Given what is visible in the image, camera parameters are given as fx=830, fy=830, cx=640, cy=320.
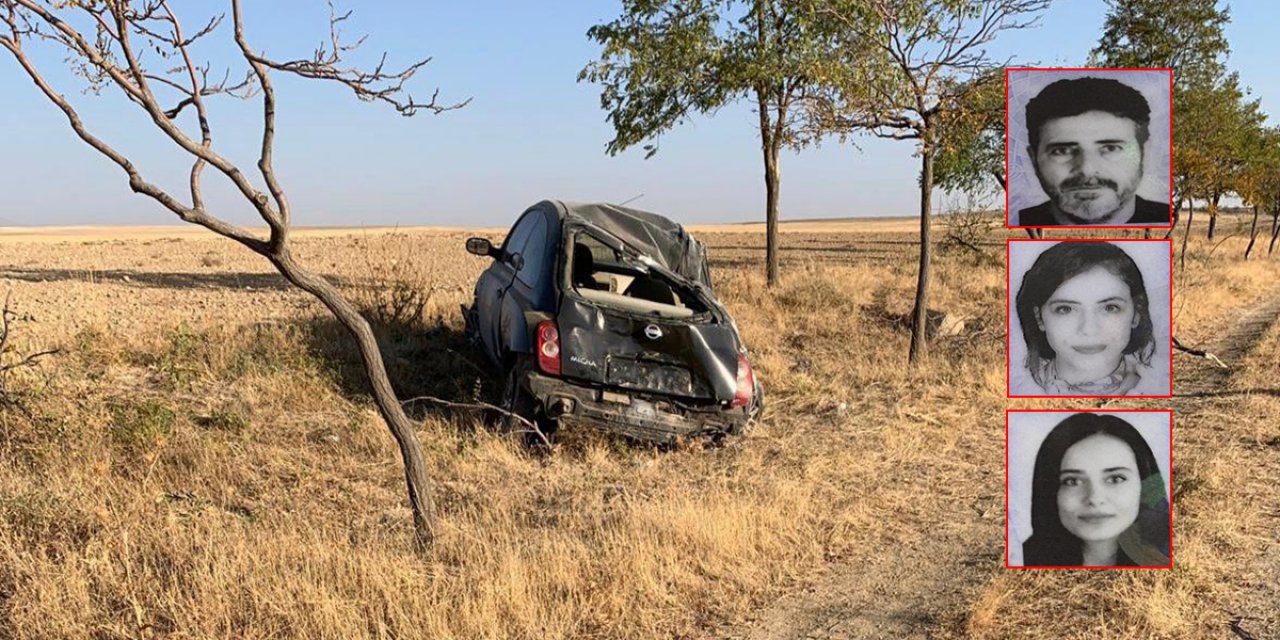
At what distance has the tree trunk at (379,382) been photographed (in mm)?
3881

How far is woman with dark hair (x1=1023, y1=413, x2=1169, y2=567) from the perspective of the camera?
2525 mm

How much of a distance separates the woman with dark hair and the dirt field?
106 cm

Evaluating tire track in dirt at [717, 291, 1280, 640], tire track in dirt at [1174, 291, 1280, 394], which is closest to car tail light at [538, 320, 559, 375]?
tire track in dirt at [717, 291, 1280, 640]

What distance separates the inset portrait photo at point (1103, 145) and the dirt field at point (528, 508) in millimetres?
1966

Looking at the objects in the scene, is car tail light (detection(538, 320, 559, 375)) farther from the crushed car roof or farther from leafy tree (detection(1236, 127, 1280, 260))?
leafy tree (detection(1236, 127, 1280, 260))

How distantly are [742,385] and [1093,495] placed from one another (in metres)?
3.71

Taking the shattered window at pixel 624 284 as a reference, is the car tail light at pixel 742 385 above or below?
below

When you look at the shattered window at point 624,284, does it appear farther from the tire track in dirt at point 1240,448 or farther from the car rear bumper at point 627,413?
the tire track in dirt at point 1240,448

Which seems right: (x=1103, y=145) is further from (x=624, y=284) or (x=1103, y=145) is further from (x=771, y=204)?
(x=771, y=204)

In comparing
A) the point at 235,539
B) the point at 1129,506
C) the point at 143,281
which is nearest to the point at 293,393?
the point at 235,539

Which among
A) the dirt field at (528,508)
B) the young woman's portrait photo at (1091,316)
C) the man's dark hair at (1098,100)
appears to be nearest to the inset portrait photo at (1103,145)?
the man's dark hair at (1098,100)

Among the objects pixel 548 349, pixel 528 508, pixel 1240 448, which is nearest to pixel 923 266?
pixel 1240 448

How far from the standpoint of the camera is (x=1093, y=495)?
2580 millimetres

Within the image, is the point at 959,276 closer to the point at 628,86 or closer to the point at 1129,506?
the point at 628,86
